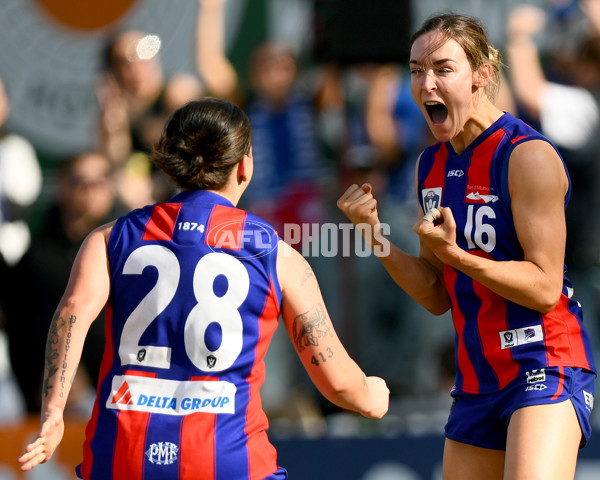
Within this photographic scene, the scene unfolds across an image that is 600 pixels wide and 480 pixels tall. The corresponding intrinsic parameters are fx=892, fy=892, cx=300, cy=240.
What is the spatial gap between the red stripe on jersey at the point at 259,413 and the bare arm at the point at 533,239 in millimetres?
614

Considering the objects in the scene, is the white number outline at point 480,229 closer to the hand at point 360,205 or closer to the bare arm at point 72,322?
the hand at point 360,205

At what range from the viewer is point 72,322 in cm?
291

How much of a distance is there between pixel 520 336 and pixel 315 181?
349 centimetres

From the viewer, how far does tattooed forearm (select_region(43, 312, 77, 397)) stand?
2.92 meters

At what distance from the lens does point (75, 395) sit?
604 cm

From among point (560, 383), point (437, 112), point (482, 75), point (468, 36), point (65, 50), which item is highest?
point (65, 50)

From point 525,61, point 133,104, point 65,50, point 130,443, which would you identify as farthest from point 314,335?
point 65,50

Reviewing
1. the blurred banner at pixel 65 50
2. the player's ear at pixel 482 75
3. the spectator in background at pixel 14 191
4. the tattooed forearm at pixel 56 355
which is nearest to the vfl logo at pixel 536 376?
the player's ear at pixel 482 75

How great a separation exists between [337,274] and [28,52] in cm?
365

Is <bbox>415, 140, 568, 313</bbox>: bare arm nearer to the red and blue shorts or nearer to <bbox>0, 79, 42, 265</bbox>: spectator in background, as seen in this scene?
the red and blue shorts

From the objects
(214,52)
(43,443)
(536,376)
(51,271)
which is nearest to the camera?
(43,443)

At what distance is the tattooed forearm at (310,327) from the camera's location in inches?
119

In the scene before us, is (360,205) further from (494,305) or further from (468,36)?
(468,36)

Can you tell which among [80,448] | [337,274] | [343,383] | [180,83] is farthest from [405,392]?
[343,383]
